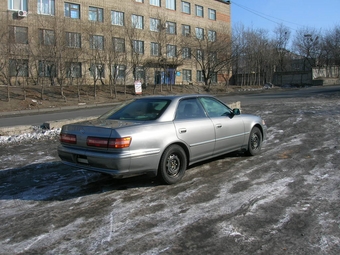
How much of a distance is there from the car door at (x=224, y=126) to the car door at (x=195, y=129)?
0.52 feet

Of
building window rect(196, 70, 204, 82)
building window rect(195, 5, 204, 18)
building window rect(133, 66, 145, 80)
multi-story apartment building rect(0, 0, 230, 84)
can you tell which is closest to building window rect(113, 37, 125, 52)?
multi-story apartment building rect(0, 0, 230, 84)

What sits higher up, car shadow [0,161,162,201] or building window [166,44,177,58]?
building window [166,44,177,58]

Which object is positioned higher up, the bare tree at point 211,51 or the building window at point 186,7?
the building window at point 186,7

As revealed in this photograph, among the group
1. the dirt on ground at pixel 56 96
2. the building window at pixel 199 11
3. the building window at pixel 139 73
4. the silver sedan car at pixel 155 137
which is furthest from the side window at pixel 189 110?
the building window at pixel 199 11

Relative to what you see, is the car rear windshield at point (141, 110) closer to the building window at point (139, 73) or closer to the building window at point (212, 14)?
the building window at point (139, 73)

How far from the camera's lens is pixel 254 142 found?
7.55 metres

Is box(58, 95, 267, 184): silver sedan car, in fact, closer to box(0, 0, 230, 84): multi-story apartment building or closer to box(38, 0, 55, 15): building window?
box(0, 0, 230, 84): multi-story apartment building

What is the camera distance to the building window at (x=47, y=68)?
29.0 m

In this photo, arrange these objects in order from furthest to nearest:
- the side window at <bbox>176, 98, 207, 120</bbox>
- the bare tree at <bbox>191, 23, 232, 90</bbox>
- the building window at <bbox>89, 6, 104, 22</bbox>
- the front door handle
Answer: the bare tree at <bbox>191, 23, 232, 90</bbox>
the building window at <bbox>89, 6, 104, 22</bbox>
the side window at <bbox>176, 98, 207, 120</bbox>
the front door handle

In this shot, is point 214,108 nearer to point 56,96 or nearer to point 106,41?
point 56,96

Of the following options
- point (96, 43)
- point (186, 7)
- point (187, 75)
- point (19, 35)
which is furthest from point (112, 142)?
point (186, 7)

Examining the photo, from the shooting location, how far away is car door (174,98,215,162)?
5816 mm

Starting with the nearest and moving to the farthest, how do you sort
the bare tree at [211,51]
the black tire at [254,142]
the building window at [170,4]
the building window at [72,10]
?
the black tire at [254,142]
the building window at [72,10]
the bare tree at [211,51]
the building window at [170,4]

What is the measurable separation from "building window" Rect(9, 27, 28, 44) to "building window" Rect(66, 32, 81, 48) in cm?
345
